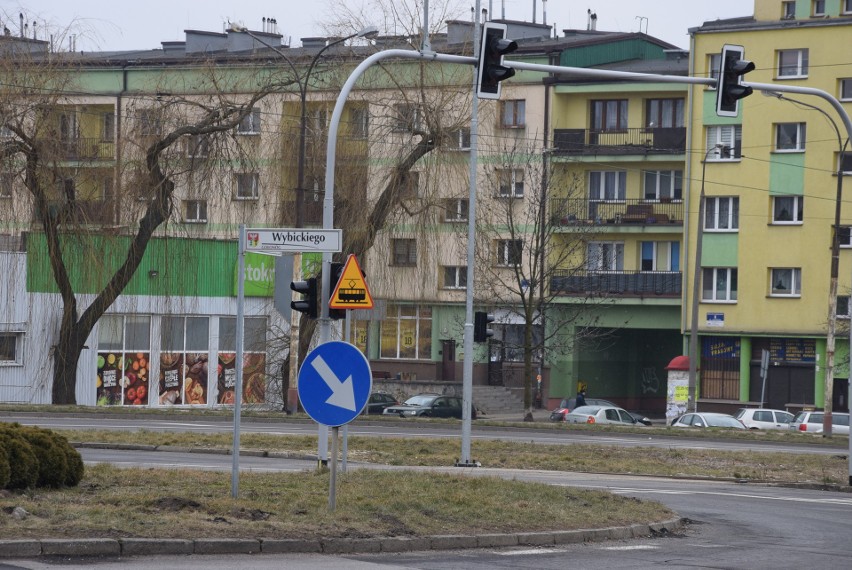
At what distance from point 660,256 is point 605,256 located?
4.31 metres

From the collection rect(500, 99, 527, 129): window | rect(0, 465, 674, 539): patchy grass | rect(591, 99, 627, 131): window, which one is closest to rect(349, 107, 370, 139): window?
rect(0, 465, 674, 539): patchy grass

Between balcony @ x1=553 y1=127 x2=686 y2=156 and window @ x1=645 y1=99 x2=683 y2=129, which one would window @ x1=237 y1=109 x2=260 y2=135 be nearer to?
balcony @ x1=553 y1=127 x2=686 y2=156

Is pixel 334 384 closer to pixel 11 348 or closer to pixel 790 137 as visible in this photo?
pixel 11 348

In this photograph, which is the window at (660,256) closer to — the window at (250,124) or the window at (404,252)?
the window at (404,252)

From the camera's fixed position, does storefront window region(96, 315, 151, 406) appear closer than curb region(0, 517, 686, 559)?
No

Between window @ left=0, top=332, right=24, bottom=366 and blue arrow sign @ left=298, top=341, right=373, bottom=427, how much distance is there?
33.2 metres

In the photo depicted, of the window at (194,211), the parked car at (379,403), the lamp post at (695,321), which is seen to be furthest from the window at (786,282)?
the window at (194,211)

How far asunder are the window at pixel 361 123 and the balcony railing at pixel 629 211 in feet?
71.2

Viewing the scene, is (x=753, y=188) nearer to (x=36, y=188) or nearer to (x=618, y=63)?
(x=618, y=63)

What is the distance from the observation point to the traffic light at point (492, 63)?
18344 mm

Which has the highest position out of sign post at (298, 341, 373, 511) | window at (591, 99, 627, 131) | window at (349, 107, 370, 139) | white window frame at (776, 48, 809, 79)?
white window frame at (776, 48, 809, 79)

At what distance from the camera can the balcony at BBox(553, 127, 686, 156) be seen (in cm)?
6041

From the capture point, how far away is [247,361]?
163ft

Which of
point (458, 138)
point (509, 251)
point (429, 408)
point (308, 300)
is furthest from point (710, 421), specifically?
point (308, 300)
